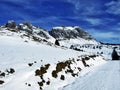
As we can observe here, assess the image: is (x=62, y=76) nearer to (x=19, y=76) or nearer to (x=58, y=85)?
(x=58, y=85)

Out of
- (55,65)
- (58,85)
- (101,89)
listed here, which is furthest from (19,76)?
(55,65)

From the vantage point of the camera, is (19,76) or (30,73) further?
(30,73)

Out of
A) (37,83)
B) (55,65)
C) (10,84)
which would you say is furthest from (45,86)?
(55,65)

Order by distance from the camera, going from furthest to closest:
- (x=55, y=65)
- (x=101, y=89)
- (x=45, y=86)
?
(x=55, y=65) < (x=45, y=86) < (x=101, y=89)

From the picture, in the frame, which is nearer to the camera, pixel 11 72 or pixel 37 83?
pixel 37 83

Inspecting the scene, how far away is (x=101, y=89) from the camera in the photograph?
47.5 ft

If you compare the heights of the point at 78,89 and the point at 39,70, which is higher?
the point at 39,70

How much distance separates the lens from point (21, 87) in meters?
13.6

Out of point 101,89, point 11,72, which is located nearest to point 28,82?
point 11,72

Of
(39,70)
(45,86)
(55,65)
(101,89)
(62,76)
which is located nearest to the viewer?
(101,89)

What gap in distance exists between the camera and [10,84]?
13.5 meters

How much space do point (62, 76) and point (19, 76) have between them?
19.0 feet

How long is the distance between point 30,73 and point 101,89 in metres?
5.32

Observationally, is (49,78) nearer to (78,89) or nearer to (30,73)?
(30,73)
